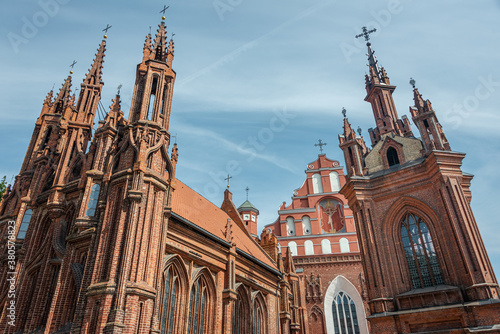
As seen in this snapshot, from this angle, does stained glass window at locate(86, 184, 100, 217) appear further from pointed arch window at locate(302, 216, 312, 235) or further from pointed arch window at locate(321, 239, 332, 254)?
pointed arch window at locate(302, 216, 312, 235)

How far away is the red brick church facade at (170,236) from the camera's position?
1336 centimetres

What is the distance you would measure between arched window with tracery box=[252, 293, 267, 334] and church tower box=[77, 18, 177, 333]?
30.9 feet

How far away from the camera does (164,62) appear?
18.5 metres

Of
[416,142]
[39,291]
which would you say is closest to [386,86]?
[416,142]

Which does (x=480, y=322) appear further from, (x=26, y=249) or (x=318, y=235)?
(x=26, y=249)

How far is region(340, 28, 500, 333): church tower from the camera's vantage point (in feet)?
55.6

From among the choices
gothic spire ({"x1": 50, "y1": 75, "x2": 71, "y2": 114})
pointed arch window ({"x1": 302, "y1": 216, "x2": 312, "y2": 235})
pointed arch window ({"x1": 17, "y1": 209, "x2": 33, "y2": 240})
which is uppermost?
gothic spire ({"x1": 50, "y1": 75, "x2": 71, "y2": 114})

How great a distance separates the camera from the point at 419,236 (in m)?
19.7

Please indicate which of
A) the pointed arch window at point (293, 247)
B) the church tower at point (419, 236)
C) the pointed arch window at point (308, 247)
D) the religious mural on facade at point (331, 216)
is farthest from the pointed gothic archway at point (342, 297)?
the church tower at point (419, 236)

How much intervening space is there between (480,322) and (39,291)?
19.0m

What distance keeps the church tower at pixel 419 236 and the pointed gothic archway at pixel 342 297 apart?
938 centimetres

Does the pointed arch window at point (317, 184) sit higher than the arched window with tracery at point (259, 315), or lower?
higher

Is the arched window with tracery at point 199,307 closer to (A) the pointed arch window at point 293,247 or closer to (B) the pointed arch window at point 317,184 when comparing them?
(A) the pointed arch window at point 293,247

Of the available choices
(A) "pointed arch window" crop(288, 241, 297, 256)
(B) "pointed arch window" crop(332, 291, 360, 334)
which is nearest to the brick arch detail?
(B) "pointed arch window" crop(332, 291, 360, 334)
